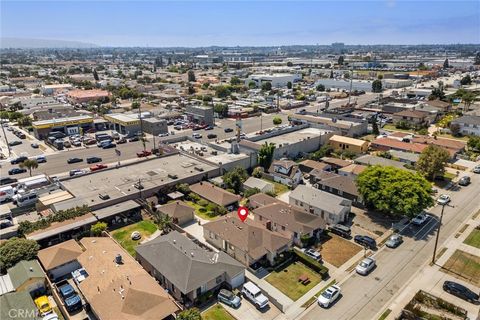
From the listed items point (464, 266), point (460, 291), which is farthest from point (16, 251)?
point (464, 266)

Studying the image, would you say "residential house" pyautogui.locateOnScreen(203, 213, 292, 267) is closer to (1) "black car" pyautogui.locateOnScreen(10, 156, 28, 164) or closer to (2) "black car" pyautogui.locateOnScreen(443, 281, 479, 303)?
(2) "black car" pyautogui.locateOnScreen(443, 281, 479, 303)

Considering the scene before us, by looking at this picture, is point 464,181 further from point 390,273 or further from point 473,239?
point 390,273

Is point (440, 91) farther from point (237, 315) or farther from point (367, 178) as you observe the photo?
point (237, 315)

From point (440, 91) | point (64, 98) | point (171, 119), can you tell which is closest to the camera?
point (171, 119)

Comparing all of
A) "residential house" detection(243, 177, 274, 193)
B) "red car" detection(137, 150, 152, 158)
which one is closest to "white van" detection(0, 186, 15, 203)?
"red car" detection(137, 150, 152, 158)

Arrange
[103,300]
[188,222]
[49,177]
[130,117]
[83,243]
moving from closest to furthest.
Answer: [103,300] → [83,243] → [188,222] → [49,177] → [130,117]

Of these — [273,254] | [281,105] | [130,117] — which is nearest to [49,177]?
[130,117]

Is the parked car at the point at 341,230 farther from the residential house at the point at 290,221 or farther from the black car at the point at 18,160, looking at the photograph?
the black car at the point at 18,160
